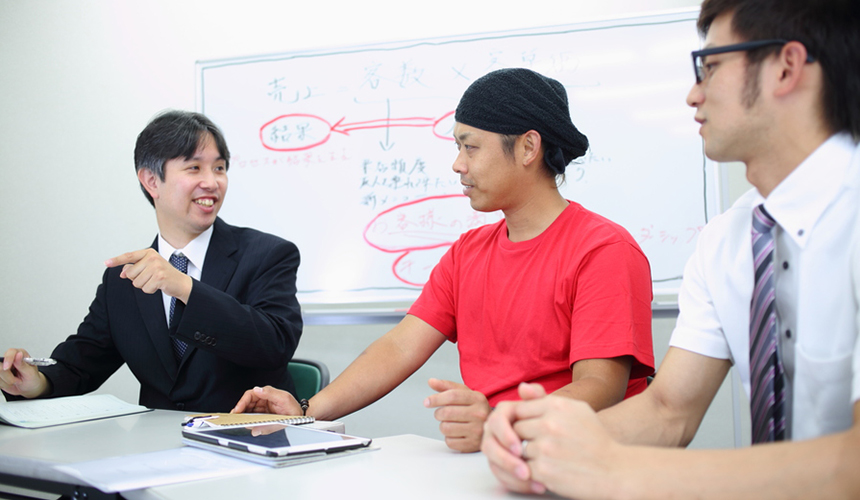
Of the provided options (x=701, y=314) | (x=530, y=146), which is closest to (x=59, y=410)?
(x=530, y=146)

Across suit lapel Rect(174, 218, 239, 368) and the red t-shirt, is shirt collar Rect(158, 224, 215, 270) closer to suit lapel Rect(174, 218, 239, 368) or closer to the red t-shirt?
suit lapel Rect(174, 218, 239, 368)

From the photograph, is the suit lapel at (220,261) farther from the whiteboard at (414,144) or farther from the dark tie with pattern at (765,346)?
the dark tie with pattern at (765,346)

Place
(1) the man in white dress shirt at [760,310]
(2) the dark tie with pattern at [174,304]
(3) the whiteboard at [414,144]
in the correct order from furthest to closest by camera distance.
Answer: (3) the whiteboard at [414,144] → (2) the dark tie with pattern at [174,304] → (1) the man in white dress shirt at [760,310]

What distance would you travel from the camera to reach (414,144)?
2.59 meters

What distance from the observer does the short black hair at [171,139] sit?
6.28 ft

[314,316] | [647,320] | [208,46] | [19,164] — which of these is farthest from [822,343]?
[19,164]

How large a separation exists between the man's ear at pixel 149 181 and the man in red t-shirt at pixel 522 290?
0.85 metres

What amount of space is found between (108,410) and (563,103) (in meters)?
1.26

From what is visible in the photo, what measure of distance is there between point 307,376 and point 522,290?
749 millimetres

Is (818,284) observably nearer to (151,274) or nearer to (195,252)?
(151,274)

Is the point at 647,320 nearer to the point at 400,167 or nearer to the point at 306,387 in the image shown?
the point at 306,387

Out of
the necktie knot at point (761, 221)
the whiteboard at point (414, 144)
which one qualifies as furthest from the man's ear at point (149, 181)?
the necktie knot at point (761, 221)

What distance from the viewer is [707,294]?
1022mm

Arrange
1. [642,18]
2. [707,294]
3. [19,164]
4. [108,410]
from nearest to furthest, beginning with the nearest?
1. [707,294]
2. [108,410]
3. [642,18]
4. [19,164]
